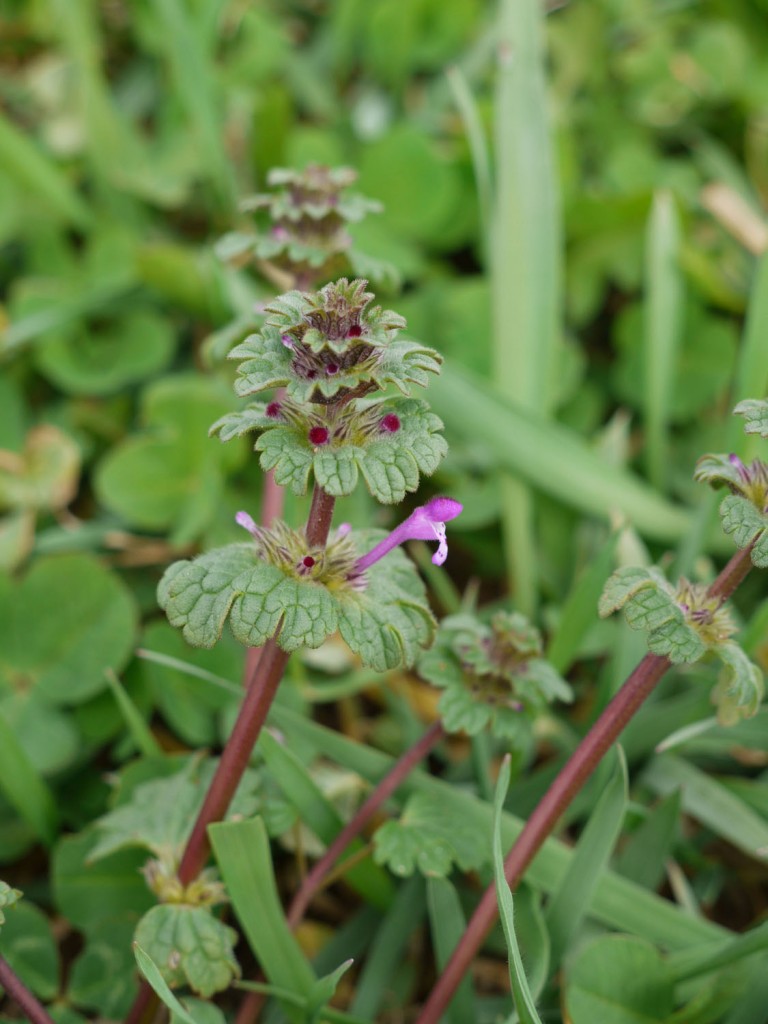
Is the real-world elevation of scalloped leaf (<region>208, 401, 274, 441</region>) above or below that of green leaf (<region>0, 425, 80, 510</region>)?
below

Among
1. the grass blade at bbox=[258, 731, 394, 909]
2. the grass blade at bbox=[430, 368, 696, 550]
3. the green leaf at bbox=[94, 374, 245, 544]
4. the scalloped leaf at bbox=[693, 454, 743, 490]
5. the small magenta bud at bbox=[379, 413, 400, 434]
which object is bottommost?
the grass blade at bbox=[258, 731, 394, 909]

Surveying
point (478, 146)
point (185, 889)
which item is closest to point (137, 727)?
point (185, 889)

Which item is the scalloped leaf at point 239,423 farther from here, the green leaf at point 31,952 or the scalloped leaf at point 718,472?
the green leaf at point 31,952

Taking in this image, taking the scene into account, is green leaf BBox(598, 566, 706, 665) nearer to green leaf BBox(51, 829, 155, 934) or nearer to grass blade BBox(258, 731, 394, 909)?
grass blade BBox(258, 731, 394, 909)

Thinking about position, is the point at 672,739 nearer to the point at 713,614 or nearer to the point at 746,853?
the point at 713,614

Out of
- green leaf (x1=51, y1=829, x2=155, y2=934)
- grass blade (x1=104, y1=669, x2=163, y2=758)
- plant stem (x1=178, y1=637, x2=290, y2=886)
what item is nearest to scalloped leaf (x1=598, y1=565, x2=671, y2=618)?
plant stem (x1=178, y1=637, x2=290, y2=886)

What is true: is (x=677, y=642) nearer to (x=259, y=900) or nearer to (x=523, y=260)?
(x=259, y=900)

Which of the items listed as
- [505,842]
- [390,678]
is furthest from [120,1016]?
[390,678]

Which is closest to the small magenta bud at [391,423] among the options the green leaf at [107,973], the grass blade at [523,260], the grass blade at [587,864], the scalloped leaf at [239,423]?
the scalloped leaf at [239,423]
